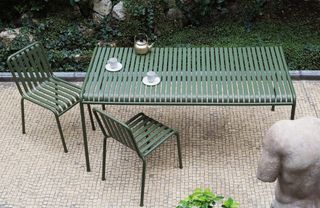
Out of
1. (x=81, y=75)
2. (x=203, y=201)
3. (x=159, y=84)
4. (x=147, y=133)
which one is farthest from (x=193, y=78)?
(x=203, y=201)

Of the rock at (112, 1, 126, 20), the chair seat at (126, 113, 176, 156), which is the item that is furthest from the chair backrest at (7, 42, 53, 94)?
the rock at (112, 1, 126, 20)

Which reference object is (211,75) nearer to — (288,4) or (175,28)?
(175,28)

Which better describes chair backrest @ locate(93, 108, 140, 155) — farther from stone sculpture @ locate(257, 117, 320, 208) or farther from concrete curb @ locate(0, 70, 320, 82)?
concrete curb @ locate(0, 70, 320, 82)

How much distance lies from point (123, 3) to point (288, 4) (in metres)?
2.70

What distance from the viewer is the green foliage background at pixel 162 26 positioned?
28.5 ft

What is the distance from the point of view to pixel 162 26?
9094 mm

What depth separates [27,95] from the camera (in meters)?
6.96

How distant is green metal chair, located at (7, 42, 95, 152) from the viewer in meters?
6.81

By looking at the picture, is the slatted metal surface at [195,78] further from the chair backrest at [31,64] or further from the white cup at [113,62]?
the chair backrest at [31,64]

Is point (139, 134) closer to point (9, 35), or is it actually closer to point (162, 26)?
point (162, 26)

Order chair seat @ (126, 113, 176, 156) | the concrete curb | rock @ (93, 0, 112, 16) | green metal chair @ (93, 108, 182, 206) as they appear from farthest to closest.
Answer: rock @ (93, 0, 112, 16), the concrete curb, chair seat @ (126, 113, 176, 156), green metal chair @ (93, 108, 182, 206)

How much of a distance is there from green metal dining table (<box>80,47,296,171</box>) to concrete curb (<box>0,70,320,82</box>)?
124cm

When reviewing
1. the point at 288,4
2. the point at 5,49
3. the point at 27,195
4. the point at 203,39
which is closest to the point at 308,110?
the point at 203,39

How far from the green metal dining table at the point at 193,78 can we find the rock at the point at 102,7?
2330mm
